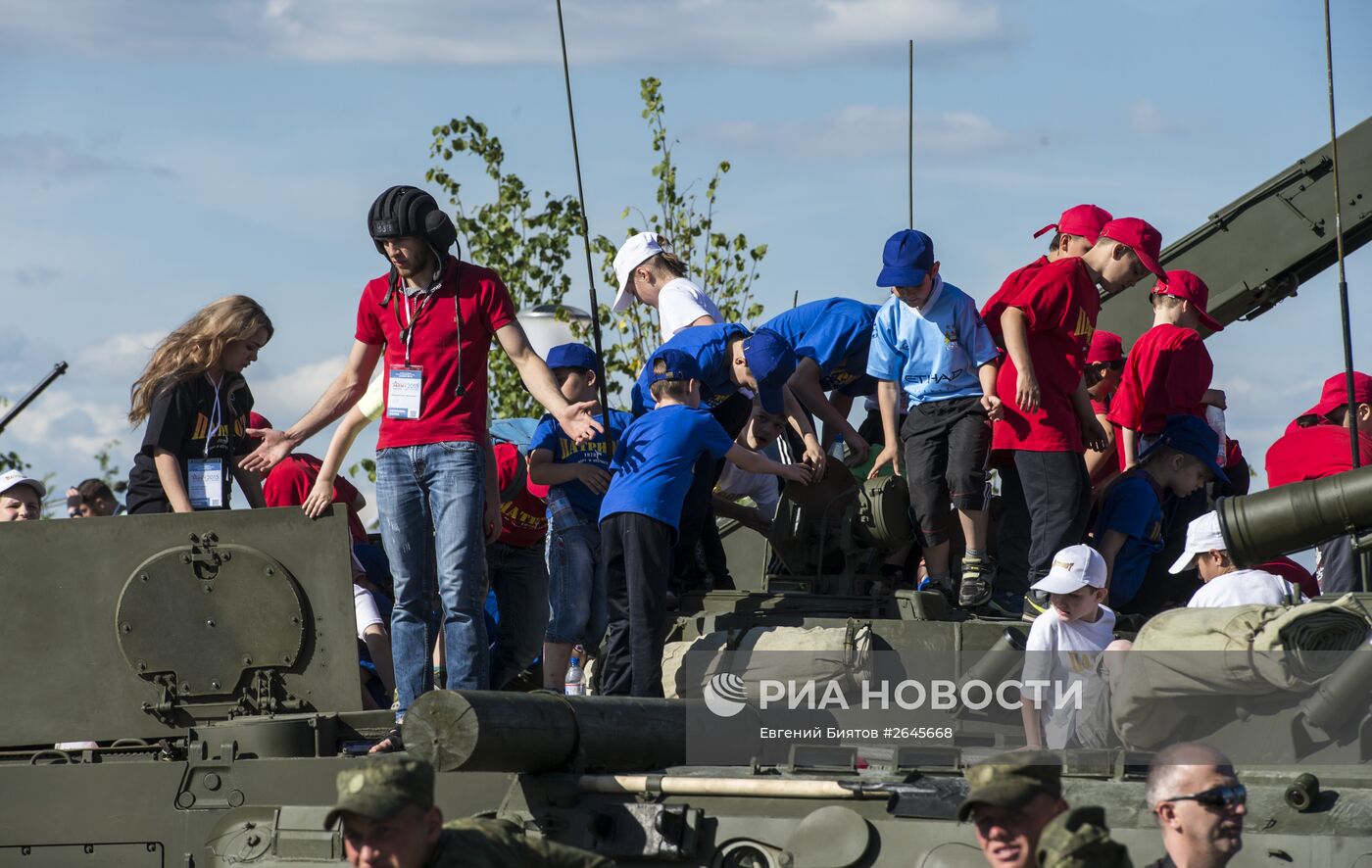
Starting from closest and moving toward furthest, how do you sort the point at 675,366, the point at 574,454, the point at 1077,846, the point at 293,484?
the point at 1077,846
the point at 675,366
the point at 574,454
the point at 293,484

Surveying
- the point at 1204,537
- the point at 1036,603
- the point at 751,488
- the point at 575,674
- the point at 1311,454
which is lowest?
the point at 1036,603

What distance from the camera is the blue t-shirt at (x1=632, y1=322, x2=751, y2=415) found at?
9.07m

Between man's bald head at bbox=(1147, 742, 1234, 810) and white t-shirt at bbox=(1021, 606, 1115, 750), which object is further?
white t-shirt at bbox=(1021, 606, 1115, 750)

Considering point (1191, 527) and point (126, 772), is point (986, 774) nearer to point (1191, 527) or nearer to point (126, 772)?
point (1191, 527)

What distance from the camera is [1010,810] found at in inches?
196

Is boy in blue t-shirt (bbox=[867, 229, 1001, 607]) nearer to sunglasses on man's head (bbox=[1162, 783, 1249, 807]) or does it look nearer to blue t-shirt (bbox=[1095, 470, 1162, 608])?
blue t-shirt (bbox=[1095, 470, 1162, 608])

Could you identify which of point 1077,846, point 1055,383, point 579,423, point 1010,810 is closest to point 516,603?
point 579,423

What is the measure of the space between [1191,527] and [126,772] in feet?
13.3

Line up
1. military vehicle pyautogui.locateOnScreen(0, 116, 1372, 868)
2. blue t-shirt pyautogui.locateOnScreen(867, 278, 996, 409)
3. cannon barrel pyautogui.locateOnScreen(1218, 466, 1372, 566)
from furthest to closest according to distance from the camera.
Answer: blue t-shirt pyautogui.locateOnScreen(867, 278, 996, 409) → cannon barrel pyautogui.locateOnScreen(1218, 466, 1372, 566) → military vehicle pyautogui.locateOnScreen(0, 116, 1372, 868)

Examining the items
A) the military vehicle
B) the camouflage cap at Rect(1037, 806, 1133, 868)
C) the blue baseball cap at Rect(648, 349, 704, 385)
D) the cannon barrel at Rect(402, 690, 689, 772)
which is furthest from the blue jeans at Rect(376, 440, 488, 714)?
the camouflage cap at Rect(1037, 806, 1133, 868)

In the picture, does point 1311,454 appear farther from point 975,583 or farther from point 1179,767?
point 1179,767

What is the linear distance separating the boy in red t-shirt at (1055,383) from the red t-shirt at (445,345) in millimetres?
2159

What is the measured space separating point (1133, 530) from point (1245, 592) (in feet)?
4.92

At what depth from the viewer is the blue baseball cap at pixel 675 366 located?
8664 mm
